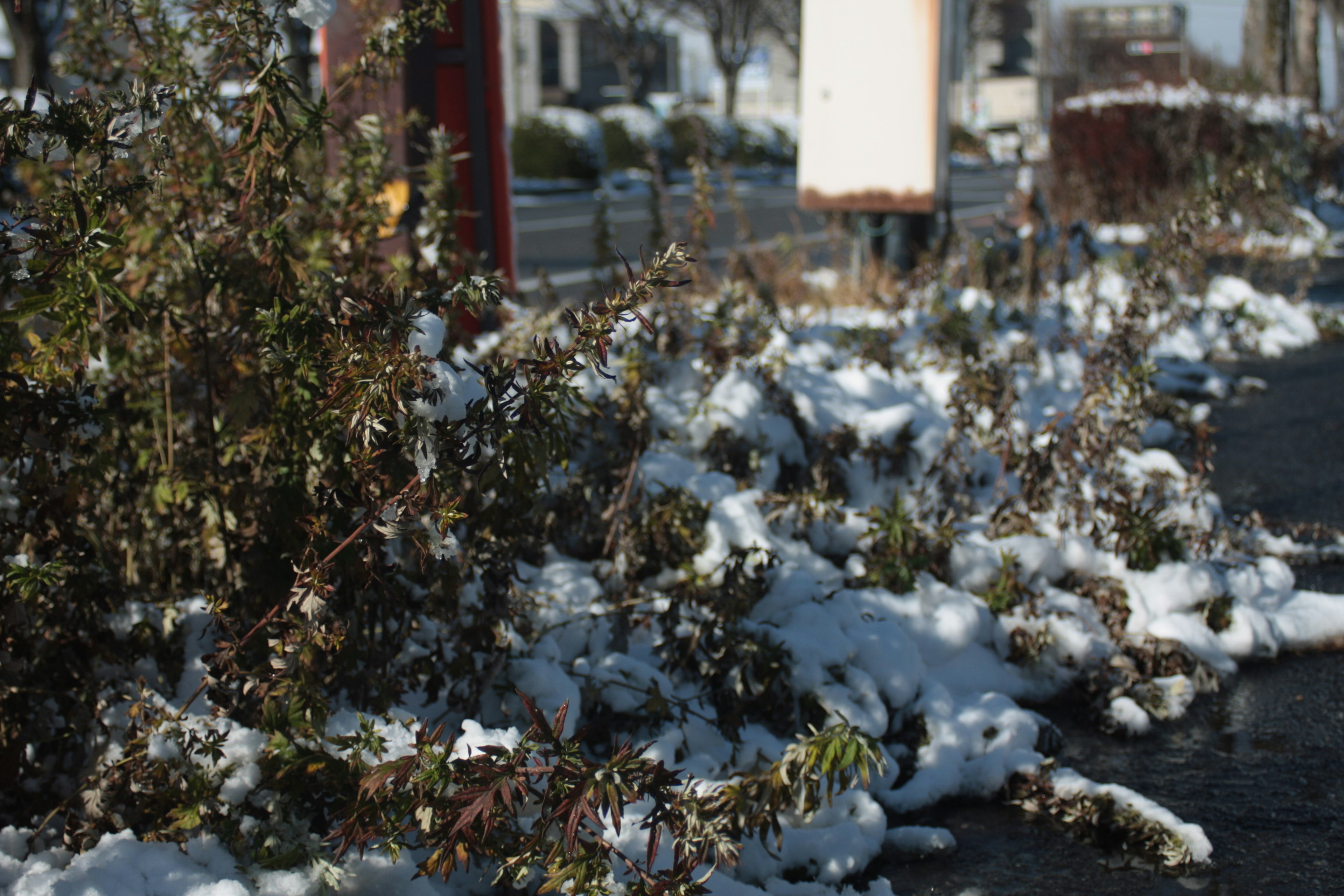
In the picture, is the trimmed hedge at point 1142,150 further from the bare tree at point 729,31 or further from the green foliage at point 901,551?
the bare tree at point 729,31

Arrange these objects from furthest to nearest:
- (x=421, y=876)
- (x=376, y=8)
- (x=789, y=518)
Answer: (x=789, y=518) → (x=376, y=8) → (x=421, y=876)

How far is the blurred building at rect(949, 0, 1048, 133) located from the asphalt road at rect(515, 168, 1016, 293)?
32.5 feet

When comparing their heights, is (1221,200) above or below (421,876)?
above

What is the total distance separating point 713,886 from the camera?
215cm

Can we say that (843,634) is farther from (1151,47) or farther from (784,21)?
(1151,47)

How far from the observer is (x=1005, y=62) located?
2630 inches

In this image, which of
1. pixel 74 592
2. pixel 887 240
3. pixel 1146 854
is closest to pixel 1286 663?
pixel 1146 854

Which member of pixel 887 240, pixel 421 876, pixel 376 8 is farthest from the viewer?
pixel 887 240

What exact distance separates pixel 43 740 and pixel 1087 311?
4.61 m

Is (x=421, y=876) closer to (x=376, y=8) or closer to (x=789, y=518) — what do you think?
(x=789, y=518)

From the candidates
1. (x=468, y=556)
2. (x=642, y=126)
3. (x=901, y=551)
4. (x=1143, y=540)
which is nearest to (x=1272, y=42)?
(x=642, y=126)

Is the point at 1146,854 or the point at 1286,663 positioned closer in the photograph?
the point at 1146,854

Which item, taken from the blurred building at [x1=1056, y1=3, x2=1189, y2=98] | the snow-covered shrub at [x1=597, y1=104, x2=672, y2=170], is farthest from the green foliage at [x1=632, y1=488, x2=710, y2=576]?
the snow-covered shrub at [x1=597, y1=104, x2=672, y2=170]

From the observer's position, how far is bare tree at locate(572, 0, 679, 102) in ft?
109
